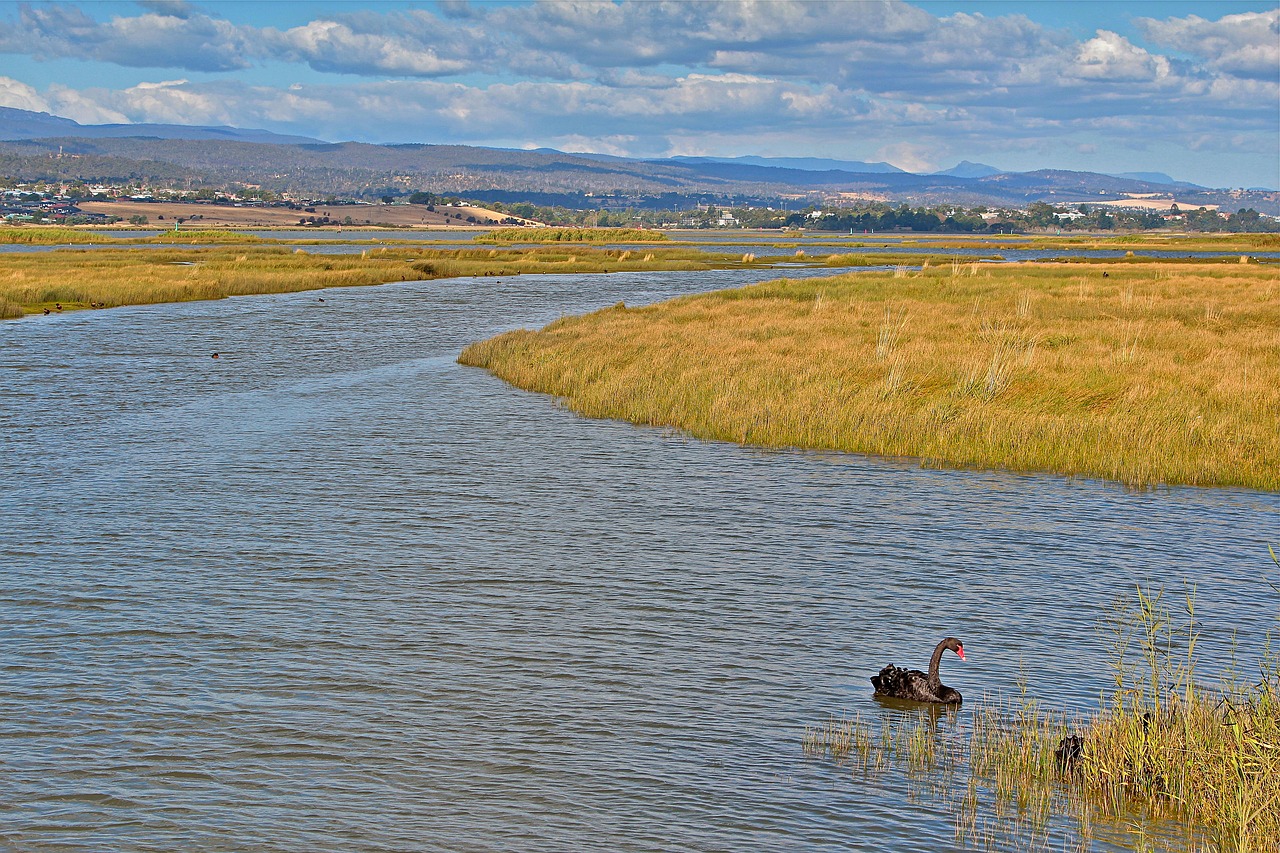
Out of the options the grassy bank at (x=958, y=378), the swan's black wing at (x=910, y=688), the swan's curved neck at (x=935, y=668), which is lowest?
the swan's black wing at (x=910, y=688)

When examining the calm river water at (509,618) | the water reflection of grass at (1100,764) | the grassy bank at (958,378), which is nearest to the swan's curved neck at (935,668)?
the water reflection of grass at (1100,764)

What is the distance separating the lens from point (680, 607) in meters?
16.2

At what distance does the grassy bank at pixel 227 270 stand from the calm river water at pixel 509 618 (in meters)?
40.1

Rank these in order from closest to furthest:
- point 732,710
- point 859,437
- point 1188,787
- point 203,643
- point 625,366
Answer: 1. point 1188,787
2. point 732,710
3. point 203,643
4. point 859,437
5. point 625,366

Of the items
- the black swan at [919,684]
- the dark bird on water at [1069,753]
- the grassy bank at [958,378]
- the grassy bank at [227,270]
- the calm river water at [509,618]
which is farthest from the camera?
the grassy bank at [227,270]

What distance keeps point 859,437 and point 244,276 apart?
62624 millimetres

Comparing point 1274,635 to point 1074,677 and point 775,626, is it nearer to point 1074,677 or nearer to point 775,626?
point 1074,677

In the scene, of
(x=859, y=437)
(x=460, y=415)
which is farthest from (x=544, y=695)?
(x=460, y=415)

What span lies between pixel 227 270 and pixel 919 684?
271ft

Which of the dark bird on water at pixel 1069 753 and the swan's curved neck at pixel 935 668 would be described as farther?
the swan's curved neck at pixel 935 668

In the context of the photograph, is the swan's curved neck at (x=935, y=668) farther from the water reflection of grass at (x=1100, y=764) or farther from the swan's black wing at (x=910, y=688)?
the water reflection of grass at (x=1100, y=764)

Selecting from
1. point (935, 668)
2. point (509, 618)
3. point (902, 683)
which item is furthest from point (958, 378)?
point (902, 683)

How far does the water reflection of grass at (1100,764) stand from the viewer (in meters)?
9.63

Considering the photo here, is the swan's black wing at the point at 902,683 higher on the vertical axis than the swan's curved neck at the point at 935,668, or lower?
lower
